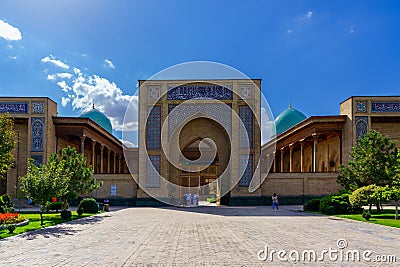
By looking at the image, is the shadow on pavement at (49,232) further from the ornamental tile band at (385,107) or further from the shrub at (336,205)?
the ornamental tile band at (385,107)

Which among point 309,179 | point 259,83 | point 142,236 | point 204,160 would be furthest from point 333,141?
point 142,236

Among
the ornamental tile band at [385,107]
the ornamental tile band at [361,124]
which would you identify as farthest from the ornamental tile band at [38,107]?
the ornamental tile band at [385,107]

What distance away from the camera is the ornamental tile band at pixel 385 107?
28.4 meters

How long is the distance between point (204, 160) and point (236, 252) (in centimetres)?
2782

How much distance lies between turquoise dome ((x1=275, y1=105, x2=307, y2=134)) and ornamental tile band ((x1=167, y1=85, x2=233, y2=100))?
52.5 feet

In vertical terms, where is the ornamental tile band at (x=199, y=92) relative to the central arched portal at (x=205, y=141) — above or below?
above

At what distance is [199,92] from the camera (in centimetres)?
3011

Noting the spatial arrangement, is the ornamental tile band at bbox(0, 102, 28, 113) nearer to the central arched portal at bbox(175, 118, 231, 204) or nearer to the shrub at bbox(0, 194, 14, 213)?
the shrub at bbox(0, 194, 14, 213)

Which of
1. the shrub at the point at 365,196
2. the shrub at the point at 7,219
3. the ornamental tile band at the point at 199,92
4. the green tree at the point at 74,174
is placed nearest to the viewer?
the shrub at the point at 7,219

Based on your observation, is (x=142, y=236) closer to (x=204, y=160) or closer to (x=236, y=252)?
(x=236, y=252)

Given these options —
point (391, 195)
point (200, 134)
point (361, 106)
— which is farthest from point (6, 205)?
point (361, 106)

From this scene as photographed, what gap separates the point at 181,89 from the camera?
30156 mm

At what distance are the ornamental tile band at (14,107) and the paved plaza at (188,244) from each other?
51.4 feet

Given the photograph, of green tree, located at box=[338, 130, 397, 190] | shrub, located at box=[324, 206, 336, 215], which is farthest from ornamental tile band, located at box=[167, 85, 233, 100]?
shrub, located at box=[324, 206, 336, 215]
